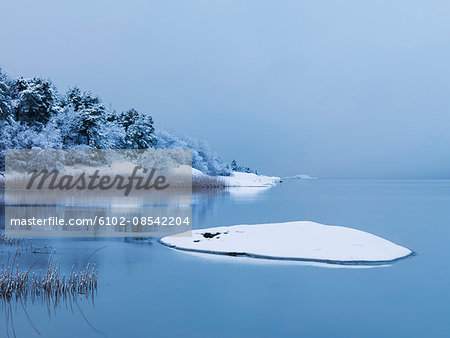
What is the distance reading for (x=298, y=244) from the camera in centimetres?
1667

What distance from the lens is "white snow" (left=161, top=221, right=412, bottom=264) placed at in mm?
15578

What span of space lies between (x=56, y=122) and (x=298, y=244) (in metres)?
57.3

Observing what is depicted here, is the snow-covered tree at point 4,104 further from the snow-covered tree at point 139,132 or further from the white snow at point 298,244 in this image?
the white snow at point 298,244

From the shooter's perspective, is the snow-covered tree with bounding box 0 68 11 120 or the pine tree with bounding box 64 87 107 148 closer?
the snow-covered tree with bounding box 0 68 11 120

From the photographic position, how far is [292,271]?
13922 millimetres

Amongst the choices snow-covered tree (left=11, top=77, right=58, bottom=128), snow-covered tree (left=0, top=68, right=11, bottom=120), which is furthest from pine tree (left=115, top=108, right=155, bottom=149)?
snow-covered tree (left=0, top=68, right=11, bottom=120)

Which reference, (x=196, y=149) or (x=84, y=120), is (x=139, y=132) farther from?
(x=196, y=149)

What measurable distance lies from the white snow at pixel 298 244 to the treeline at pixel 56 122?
150 feet

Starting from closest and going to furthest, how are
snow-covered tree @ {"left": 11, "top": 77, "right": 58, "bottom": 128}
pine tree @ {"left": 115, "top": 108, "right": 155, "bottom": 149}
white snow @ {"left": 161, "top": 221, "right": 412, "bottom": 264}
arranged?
white snow @ {"left": 161, "top": 221, "right": 412, "bottom": 264} → snow-covered tree @ {"left": 11, "top": 77, "right": 58, "bottom": 128} → pine tree @ {"left": 115, "top": 108, "right": 155, "bottom": 149}

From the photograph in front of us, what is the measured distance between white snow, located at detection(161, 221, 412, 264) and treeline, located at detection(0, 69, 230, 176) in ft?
150

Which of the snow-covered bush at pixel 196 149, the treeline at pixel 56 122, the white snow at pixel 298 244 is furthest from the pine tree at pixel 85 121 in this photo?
the white snow at pixel 298 244

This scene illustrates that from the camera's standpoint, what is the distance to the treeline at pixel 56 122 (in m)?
58.2

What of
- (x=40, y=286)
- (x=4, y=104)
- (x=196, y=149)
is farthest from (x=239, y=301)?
(x=196, y=149)

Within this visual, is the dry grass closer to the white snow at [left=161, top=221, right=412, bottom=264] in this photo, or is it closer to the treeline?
the white snow at [left=161, top=221, right=412, bottom=264]
